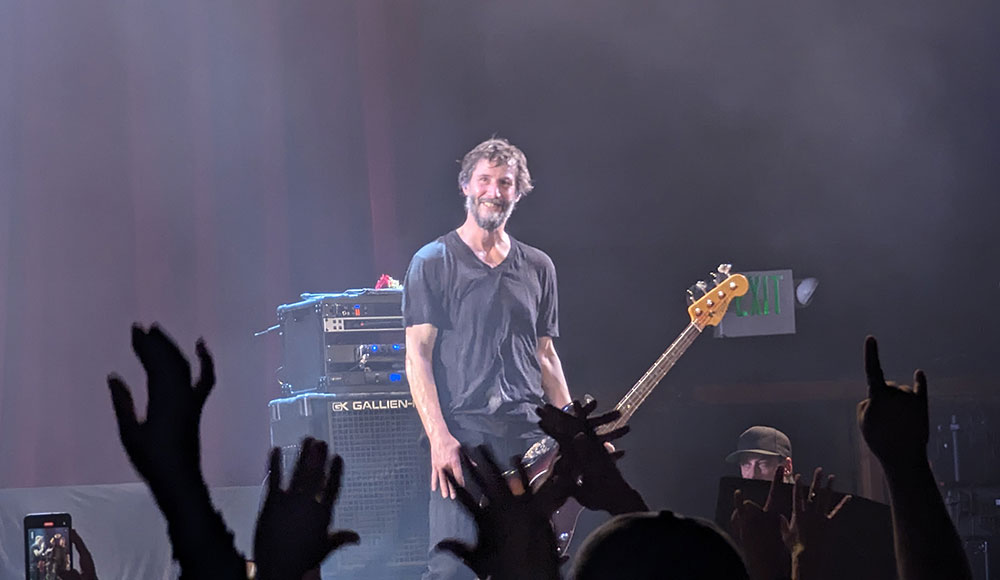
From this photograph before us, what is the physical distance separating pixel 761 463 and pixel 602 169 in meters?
1.89

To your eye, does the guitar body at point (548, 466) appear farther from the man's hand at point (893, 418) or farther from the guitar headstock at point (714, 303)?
the man's hand at point (893, 418)

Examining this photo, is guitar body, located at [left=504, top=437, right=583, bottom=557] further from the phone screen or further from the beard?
the phone screen

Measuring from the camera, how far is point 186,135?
202 inches

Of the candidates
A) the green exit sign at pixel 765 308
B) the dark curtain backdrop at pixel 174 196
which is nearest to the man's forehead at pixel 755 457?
the green exit sign at pixel 765 308

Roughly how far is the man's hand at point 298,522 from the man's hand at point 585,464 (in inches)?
11.9

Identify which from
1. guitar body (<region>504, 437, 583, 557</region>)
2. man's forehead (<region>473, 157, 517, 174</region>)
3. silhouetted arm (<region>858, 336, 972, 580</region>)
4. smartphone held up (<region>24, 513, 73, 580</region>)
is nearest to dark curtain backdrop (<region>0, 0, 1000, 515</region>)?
man's forehead (<region>473, 157, 517, 174</region>)

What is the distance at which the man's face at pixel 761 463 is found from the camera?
4.00 metres

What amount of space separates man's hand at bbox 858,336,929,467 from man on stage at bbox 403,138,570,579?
8.69ft

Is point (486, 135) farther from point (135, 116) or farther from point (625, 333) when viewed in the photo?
point (135, 116)

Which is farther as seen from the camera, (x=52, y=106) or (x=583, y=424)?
(x=52, y=106)

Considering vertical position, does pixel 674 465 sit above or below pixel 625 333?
below

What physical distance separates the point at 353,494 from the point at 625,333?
1793 millimetres

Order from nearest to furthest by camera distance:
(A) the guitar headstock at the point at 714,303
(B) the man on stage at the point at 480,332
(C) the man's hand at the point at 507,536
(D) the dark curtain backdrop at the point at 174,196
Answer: (C) the man's hand at the point at 507,536 → (B) the man on stage at the point at 480,332 → (A) the guitar headstock at the point at 714,303 → (D) the dark curtain backdrop at the point at 174,196

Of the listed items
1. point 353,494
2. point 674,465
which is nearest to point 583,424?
point 353,494
